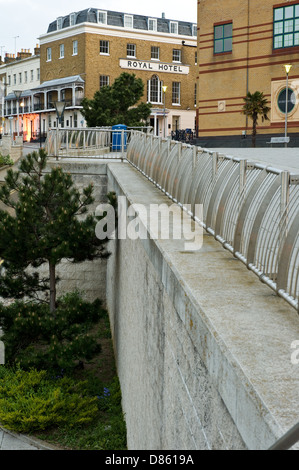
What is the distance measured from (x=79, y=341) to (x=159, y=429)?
6.92m

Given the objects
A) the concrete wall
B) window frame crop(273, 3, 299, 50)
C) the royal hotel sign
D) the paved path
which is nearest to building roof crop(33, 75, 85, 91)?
the royal hotel sign

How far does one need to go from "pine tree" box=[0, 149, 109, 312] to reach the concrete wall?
5.75 metres

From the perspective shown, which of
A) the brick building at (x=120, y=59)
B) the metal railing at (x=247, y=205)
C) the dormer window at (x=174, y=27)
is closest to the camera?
the metal railing at (x=247, y=205)

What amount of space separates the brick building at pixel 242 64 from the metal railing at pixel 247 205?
26.1 m

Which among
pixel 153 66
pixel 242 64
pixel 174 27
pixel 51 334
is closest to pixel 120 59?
pixel 153 66

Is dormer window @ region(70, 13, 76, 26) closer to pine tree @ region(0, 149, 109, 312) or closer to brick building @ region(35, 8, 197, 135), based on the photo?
brick building @ region(35, 8, 197, 135)

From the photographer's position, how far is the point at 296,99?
34.6 meters

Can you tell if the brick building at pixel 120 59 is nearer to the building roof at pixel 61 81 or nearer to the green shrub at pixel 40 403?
the building roof at pixel 61 81

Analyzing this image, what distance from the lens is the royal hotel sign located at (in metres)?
64.3

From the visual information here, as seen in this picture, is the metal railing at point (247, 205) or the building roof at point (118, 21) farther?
the building roof at point (118, 21)

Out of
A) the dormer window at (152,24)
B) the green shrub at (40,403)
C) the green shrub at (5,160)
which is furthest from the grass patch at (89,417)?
the dormer window at (152,24)

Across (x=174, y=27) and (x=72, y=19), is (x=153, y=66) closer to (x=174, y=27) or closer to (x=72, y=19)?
(x=174, y=27)

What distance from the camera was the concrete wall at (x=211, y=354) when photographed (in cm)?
298

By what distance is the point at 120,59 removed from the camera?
6391 centimetres
